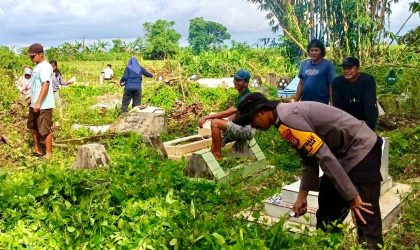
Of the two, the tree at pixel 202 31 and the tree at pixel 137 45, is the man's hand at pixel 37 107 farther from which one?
the tree at pixel 202 31

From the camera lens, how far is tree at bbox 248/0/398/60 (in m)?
18.9

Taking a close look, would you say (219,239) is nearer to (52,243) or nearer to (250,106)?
(250,106)

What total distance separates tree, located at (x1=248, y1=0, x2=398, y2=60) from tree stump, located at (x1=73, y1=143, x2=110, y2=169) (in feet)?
38.5

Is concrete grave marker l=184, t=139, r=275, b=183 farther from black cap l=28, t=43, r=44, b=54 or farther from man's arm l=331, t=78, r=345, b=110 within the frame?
black cap l=28, t=43, r=44, b=54

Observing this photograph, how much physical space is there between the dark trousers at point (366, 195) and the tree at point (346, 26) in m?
14.3

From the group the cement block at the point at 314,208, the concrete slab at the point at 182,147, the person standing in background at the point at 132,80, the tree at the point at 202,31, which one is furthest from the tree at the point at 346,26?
the tree at the point at 202,31

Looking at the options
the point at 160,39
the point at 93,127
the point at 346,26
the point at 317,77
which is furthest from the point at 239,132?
the point at 160,39

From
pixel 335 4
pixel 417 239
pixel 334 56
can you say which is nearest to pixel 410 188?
pixel 417 239

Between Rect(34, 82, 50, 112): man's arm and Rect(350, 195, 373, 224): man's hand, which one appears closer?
Rect(350, 195, 373, 224): man's hand

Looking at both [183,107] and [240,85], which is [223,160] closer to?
[240,85]

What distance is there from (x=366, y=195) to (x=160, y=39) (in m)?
34.0

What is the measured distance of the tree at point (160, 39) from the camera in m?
34.4

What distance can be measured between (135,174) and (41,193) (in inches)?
70.7

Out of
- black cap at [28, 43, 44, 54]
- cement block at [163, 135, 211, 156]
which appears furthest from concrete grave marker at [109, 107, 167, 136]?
black cap at [28, 43, 44, 54]
